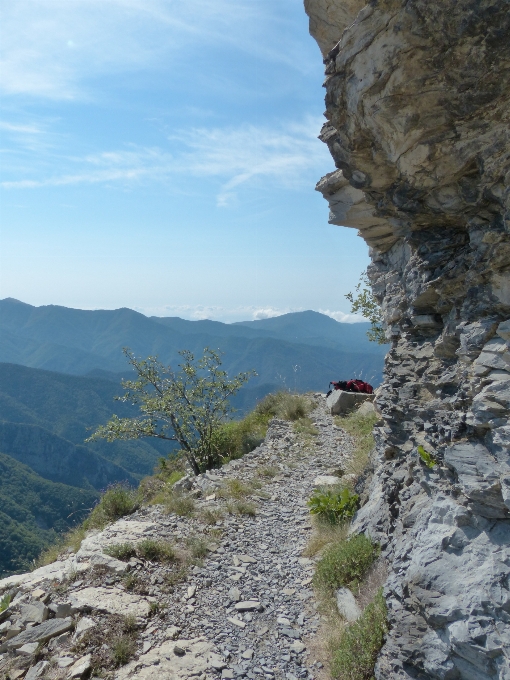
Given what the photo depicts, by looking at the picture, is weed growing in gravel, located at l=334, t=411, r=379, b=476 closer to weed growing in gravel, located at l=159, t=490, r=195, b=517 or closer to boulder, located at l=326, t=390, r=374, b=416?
boulder, located at l=326, t=390, r=374, b=416

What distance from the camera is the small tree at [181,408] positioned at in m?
17.9

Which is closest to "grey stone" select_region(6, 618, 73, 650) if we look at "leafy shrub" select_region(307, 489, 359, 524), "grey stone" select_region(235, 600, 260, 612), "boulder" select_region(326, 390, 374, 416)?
"grey stone" select_region(235, 600, 260, 612)

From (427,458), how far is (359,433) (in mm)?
12603

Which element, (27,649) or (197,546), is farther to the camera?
(197,546)

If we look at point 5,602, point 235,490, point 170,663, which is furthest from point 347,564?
point 5,602

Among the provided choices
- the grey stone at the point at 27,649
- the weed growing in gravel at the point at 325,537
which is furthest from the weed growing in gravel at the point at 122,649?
the weed growing in gravel at the point at 325,537

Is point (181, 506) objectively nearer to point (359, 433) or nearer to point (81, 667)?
point (81, 667)

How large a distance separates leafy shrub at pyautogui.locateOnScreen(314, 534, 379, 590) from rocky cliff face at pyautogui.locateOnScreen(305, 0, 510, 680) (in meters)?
0.75

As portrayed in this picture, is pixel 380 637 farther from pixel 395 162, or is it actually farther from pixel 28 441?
pixel 28 441

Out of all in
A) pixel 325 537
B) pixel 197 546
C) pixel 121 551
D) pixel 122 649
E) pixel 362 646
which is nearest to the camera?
pixel 362 646

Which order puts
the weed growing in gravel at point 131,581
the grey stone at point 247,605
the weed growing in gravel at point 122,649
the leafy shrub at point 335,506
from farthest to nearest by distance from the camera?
the leafy shrub at point 335,506 < the weed growing in gravel at point 131,581 < the grey stone at point 247,605 < the weed growing in gravel at point 122,649

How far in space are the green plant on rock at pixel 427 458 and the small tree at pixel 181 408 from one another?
1256 centimetres

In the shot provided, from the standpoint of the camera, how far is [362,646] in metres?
5.68

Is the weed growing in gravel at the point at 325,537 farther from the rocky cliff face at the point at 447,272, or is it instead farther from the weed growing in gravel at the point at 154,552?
the weed growing in gravel at the point at 154,552
